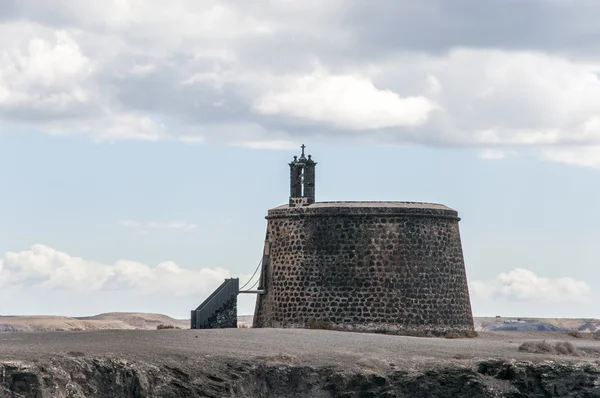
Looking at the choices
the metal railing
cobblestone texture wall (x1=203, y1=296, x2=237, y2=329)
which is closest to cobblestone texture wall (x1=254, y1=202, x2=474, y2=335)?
cobblestone texture wall (x1=203, y1=296, x2=237, y2=329)

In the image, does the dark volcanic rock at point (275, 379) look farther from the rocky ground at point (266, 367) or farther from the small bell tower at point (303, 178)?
the small bell tower at point (303, 178)

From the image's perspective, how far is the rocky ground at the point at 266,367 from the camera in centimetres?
2531

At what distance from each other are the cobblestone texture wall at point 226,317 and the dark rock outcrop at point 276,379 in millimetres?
12061

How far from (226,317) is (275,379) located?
13.1m

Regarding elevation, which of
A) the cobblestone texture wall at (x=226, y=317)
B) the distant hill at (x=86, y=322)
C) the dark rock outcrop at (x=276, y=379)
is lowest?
the dark rock outcrop at (x=276, y=379)

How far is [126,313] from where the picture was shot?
86.9 m

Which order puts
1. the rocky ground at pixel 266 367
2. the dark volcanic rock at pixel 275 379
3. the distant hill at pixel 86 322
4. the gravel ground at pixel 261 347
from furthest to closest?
the distant hill at pixel 86 322 < the gravel ground at pixel 261 347 < the rocky ground at pixel 266 367 < the dark volcanic rock at pixel 275 379

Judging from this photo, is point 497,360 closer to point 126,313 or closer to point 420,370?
point 420,370

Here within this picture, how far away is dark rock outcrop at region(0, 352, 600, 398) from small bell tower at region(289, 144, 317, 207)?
1262 cm

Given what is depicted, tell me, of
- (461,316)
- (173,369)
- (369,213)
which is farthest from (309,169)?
(173,369)

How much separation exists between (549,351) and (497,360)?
4414mm

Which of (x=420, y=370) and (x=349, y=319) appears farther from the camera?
(x=349, y=319)

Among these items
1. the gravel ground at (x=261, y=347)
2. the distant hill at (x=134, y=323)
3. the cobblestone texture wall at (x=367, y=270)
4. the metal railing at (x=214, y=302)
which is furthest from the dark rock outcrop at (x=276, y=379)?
the distant hill at (x=134, y=323)

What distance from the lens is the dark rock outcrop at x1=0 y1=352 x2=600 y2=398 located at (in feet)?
80.9
